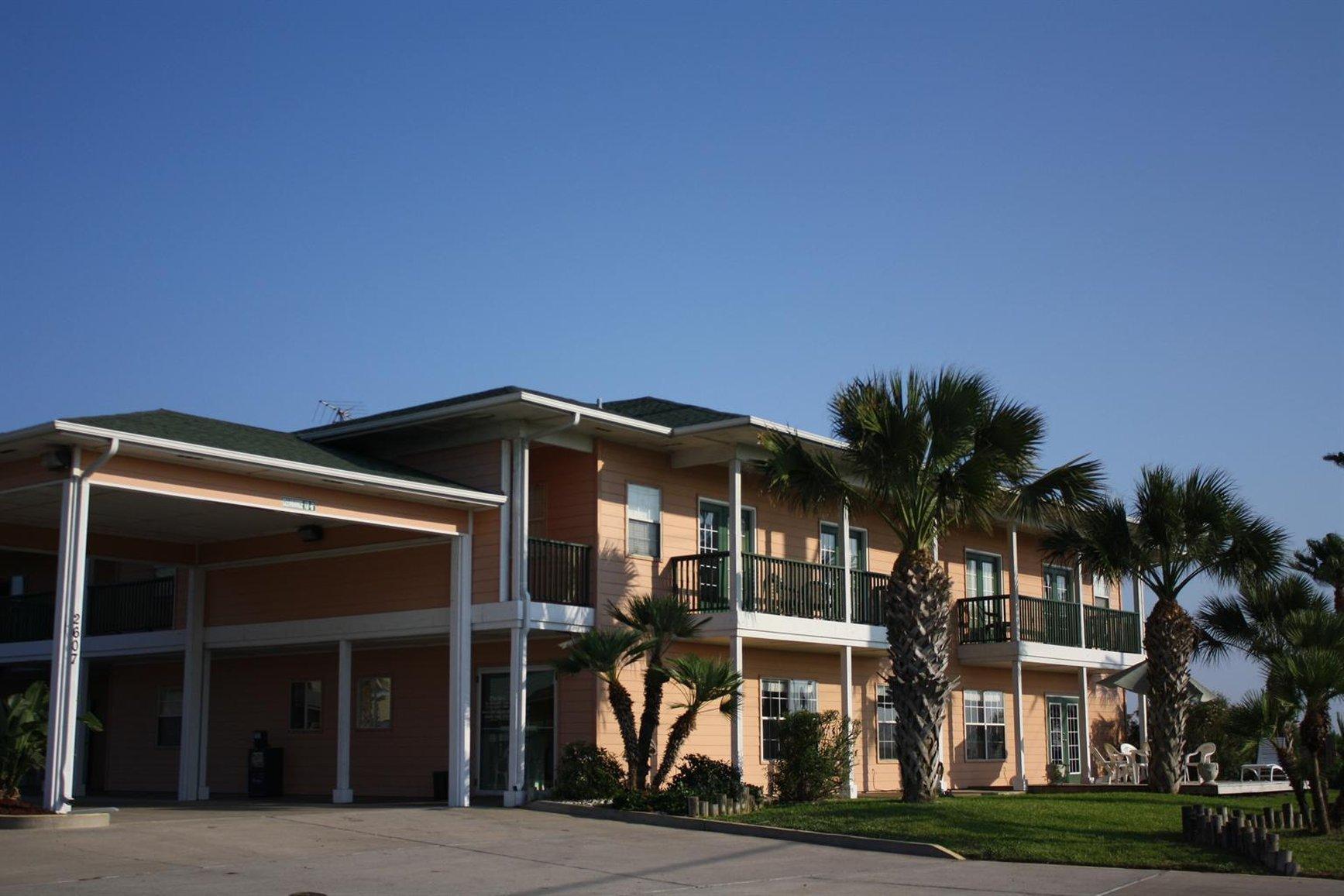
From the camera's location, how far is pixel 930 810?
18469 millimetres

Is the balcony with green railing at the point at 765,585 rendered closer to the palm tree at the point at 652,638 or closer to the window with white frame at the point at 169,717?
the palm tree at the point at 652,638

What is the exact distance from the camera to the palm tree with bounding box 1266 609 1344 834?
1764 cm

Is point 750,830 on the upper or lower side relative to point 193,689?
lower

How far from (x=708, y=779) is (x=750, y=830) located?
2.82 meters

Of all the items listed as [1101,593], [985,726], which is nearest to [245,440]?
[985,726]

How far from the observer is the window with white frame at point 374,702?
81.0 feet

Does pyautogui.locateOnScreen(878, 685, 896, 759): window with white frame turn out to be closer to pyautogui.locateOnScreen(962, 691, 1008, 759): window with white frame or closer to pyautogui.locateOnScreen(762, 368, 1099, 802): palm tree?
pyautogui.locateOnScreen(962, 691, 1008, 759): window with white frame

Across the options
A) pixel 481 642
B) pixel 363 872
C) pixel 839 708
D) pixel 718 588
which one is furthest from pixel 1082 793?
pixel 363 872

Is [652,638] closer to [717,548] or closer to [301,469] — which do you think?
[717,548]

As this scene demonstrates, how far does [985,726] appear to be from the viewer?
1198 inches

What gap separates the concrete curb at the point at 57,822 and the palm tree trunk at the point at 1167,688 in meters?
17.1

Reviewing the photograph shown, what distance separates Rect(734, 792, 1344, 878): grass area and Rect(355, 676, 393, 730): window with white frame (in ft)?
25.3

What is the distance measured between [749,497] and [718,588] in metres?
2.49

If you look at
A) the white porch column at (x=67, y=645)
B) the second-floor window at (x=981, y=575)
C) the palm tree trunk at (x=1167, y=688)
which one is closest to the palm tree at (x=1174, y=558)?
the palm tree trunk at (x=1167, y=688)
